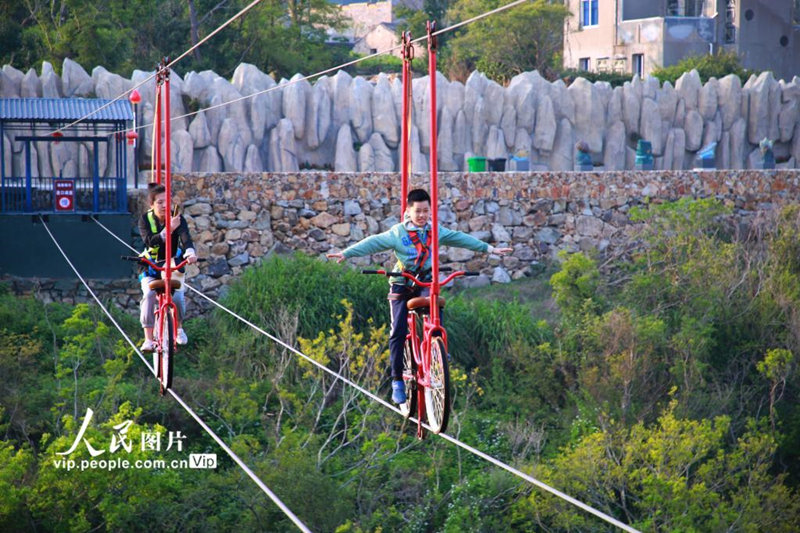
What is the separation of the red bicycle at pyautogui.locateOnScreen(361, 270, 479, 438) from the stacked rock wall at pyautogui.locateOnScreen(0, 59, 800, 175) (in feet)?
49.9

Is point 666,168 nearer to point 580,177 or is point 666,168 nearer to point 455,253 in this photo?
point 580,177

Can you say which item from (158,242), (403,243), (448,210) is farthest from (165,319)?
(448,210)

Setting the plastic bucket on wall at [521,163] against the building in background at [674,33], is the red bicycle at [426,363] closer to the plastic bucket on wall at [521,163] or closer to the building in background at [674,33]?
the plastic bucket on wall at [521,163]

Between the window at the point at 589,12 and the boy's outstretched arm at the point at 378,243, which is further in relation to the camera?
the window at the point at 589,12

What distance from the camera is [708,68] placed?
111 feet

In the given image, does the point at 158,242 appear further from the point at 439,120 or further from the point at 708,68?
the point at 708,68

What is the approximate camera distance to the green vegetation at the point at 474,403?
55.2 ft

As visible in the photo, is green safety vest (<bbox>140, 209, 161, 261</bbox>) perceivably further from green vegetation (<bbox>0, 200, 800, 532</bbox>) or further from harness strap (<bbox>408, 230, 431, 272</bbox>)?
green vegetation (<bbox>0, 200, 800, 532</bbox>)

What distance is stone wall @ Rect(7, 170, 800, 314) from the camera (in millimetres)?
21797

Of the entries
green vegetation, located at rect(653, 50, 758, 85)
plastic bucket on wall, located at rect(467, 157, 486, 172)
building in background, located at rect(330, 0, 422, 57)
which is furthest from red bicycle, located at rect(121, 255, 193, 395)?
building in background, located at rect(330, 0, 422, 57)

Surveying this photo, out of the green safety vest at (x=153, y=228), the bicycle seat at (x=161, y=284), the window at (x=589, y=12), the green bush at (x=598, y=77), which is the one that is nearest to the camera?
the bicycle seat at (x=161, y=284)

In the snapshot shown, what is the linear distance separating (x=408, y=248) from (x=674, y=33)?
31051mm

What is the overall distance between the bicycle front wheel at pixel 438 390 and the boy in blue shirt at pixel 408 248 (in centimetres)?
47

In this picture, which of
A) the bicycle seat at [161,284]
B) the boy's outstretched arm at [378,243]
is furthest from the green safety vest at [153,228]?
the boy's outstretched arm at [378,243]
